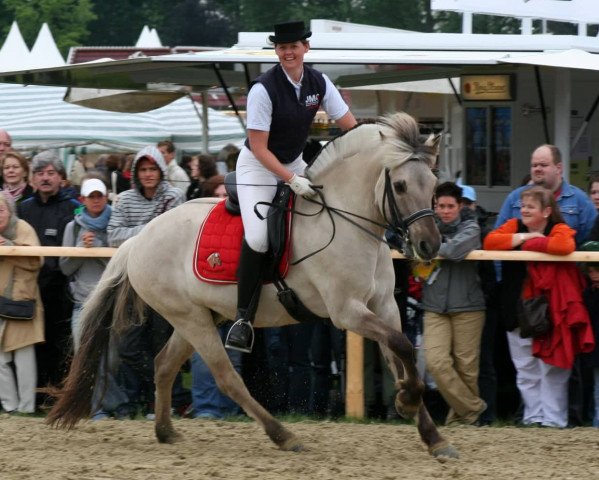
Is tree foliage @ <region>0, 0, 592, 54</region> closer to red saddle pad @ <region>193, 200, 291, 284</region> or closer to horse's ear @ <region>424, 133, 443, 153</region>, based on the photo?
red saddle pad @ <region>193, 200, 291, 284</region>

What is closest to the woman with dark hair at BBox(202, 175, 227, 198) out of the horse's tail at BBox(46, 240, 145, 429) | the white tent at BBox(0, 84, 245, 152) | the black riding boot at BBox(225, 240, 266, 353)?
the horse's tail at BBox(46, 240, 145, 429)

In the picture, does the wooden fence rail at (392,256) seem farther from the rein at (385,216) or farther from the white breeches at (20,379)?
the rein at (385,216)

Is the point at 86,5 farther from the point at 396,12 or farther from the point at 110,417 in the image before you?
the point at 110,417

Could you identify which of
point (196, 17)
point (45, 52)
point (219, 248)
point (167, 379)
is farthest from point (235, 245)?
point (196, 17)

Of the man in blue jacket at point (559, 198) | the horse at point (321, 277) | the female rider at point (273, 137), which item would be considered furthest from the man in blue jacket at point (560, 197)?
the horse at point (321, 277)

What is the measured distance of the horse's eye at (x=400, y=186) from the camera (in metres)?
7.05

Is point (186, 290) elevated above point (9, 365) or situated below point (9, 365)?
above

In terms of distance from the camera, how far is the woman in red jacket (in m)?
8.67

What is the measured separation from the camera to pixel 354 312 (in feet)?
23.6

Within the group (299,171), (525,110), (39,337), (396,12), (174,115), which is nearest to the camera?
(299,171)

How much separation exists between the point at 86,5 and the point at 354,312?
163ft

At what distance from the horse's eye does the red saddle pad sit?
47.4 inches

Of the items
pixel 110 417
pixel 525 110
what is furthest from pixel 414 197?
pixel 525 110

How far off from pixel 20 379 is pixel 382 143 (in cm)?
378
